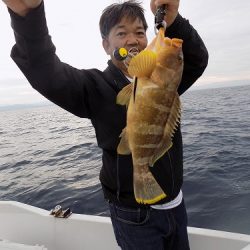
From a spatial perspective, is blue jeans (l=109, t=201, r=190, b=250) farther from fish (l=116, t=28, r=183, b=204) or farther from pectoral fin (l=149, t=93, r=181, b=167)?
pectoral fin (l=149, t=93, r=181, b=167)

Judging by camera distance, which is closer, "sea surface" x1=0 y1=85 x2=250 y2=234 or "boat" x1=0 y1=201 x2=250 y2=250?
"boat" x1=0 y1=201 x2=250 y2=250

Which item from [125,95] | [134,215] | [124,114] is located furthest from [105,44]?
[134,215]

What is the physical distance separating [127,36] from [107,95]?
0.54 meters

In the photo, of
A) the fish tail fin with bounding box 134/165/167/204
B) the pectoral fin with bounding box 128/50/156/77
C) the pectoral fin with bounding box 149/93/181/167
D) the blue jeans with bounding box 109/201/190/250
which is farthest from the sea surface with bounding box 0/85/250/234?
the pectoral fin with bounding box 128/50/156/77

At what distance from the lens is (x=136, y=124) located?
83.1 inches

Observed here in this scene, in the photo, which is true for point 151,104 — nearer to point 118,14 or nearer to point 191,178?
point 118,14

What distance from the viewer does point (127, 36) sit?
2742mm

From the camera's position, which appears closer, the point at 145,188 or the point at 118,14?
the point at 145,188

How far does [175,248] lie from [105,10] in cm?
228

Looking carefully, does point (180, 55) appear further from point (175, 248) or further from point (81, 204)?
point (81, 204)

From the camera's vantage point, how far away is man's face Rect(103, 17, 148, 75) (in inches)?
107

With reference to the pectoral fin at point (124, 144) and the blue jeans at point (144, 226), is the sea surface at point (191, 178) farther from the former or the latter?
the pectoral fin at point (124, 144)

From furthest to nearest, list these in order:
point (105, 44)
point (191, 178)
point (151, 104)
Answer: point (191, 178), point (105, 44), point (151, 104)

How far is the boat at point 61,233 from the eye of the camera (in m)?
3.78
